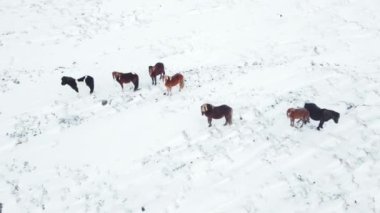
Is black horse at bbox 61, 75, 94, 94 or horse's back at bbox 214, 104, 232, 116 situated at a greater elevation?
black horse at bbox 61, 75, 94, 94

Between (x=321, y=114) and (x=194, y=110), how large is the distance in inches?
183

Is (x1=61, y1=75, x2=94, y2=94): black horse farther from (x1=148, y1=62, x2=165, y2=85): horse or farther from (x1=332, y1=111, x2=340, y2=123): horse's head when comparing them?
(x1=332, y1=111, x2=340, y2=123): horse's head

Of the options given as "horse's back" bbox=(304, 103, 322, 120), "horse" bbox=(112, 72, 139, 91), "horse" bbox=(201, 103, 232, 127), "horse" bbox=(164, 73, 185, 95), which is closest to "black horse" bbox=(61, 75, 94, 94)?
"horse" bbox=(112, 72, 139, 91)

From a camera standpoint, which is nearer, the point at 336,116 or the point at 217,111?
the point at 336,116

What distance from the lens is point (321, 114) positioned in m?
13.9

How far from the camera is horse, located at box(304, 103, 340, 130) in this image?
13844 mm

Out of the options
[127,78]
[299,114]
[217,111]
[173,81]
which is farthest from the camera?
[127,78]

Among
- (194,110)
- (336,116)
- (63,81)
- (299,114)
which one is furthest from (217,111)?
(63,81)

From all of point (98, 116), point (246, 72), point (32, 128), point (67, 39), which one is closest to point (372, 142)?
point (246, 72)

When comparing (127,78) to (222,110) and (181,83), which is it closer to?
(181,83)

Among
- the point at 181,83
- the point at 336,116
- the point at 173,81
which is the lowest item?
the point at 336,116

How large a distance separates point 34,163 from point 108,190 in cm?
317

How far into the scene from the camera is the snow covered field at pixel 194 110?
39.1ft

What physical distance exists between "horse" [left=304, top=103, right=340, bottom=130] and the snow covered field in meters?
0.37
